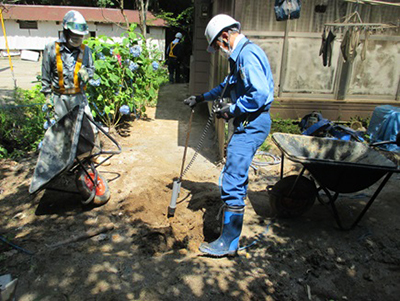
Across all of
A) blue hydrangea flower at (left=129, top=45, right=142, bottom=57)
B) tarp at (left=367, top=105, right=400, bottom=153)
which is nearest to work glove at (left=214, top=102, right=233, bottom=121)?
blue hydrangea flower at (left=129, top=45, right=142, bottom=57)

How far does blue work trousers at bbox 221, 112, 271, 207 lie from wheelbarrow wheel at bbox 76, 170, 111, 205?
1.66 m

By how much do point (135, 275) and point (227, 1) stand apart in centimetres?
565

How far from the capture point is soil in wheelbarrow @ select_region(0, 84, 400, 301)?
2.62 metres

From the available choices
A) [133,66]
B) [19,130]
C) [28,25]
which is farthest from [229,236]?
[28,25]

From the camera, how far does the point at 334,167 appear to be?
10.4ft

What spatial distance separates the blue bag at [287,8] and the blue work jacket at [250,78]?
2589 millimetres

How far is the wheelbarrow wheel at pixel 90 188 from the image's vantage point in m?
3.71

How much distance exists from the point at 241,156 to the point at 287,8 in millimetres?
3309

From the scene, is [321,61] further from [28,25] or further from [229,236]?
[28,25]

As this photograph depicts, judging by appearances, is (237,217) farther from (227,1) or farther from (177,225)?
(227,1)

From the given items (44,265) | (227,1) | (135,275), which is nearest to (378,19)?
(227,1)

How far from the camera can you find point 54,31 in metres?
22.1

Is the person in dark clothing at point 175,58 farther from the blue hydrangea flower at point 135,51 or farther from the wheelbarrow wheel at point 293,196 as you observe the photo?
the wheelbarrow wheel at point 293,196

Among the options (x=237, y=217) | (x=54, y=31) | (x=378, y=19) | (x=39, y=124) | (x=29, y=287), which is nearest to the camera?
(x=29, y=287)
